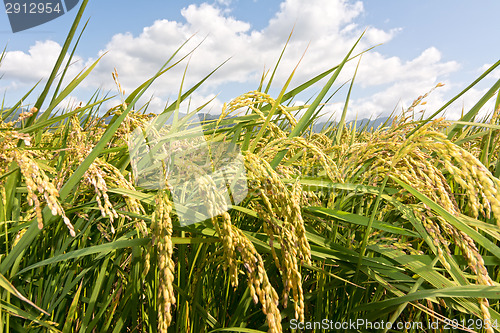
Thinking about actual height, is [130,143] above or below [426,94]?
below

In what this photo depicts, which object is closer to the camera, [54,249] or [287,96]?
[54,249]

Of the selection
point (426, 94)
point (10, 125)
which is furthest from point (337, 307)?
point (10, 125)

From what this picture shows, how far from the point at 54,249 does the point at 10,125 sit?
47cm

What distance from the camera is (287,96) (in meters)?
1.51

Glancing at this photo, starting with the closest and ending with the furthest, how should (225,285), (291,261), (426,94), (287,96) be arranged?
1. (291,261)
2. (225,285)
3. (287,96)
4. (426,94)

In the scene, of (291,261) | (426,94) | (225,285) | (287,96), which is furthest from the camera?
(426,94)

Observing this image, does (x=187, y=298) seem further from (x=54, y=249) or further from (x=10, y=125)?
(x=10, y=125)

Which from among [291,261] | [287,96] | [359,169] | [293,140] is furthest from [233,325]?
[287,96]

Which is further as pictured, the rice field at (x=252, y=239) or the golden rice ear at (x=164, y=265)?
the rice field at (x=252, y=239)

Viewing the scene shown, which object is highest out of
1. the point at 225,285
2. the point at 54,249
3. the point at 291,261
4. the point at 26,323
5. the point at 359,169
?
the point at 359,169

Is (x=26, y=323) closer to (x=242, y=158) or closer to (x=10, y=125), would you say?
(x=10, y=125)

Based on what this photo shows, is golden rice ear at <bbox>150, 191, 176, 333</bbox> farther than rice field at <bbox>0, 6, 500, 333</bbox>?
No

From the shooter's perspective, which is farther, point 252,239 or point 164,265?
point 252,239

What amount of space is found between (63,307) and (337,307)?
105cm
